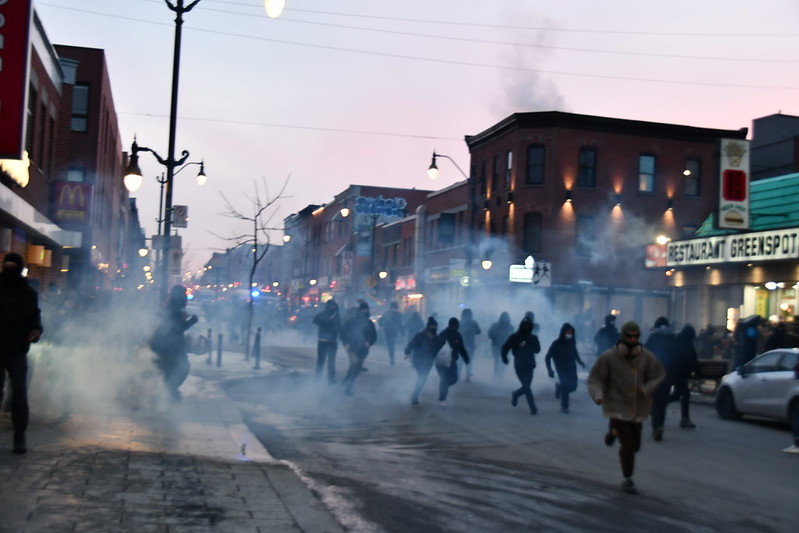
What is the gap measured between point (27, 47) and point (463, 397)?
33.4 ft

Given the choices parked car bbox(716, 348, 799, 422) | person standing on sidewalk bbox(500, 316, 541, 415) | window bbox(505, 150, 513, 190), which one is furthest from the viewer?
window bbox(505, 150, 513, 190)

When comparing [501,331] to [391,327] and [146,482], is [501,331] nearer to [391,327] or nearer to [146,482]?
[391,327]

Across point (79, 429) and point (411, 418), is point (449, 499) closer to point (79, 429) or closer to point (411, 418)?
point (79, 429)

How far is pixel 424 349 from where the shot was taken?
16734 mm

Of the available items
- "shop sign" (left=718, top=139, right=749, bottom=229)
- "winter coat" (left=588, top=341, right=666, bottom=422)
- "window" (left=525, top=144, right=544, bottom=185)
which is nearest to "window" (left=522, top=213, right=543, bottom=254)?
"window" (left=525, top=144, right=544, bottom=185)

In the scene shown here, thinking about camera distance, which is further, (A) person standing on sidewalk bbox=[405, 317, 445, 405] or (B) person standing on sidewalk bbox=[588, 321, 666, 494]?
(A) person standing on sidewalk bbox=[405, 317, 445, 405]

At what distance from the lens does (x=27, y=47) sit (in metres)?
12.9

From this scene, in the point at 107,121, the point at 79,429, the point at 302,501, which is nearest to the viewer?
the point at 302,501

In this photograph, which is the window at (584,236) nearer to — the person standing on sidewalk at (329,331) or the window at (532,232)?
the window at (532,232)

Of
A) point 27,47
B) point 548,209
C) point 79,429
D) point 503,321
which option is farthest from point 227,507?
point 548,209

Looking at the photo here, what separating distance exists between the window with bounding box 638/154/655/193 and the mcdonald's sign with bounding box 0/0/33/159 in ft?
112

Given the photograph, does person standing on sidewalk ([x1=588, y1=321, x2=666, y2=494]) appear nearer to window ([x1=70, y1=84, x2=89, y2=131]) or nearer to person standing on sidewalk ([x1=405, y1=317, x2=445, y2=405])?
person standing on sidewalk ([x1=405, y1=317, x2=445, y2=405])

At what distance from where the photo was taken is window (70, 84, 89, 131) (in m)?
38.0

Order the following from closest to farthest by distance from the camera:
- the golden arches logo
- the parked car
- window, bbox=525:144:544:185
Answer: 1. the parked car
2. the golden arches logo
3. window, bbox=525:144:544:185
